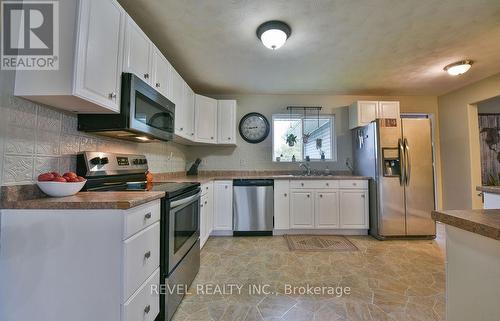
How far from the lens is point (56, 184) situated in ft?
4.01

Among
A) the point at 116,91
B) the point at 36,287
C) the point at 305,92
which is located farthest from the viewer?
the point at 305,92

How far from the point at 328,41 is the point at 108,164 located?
244 centimetres

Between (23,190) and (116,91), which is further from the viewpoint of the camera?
(116,91)

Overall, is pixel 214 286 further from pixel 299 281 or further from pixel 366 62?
pixel 366 62

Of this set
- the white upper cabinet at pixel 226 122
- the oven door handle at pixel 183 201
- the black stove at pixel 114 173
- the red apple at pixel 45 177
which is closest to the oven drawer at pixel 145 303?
the oven door handle at pixel 183 201

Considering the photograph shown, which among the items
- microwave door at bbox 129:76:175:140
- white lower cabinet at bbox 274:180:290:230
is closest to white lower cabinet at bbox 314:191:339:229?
white lower cabinet at bbox 274:180:290:230

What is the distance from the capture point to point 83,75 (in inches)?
48.4

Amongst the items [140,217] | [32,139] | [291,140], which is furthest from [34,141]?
[291,140]

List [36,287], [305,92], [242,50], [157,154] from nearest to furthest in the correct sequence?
1. [36,287]
2. [242,50]
3. [157,154]
4. [305,92]

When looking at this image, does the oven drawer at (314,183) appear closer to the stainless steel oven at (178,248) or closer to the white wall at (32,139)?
the stainless steel oven at (178,248)

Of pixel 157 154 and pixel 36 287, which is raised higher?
pixel 157 154

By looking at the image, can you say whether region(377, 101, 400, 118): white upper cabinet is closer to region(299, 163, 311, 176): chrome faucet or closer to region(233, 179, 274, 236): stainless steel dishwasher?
region(299, 163, 311, 176): chrome faucet

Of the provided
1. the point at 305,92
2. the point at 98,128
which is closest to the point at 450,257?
the point at 98,128

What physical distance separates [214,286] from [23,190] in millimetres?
1535
